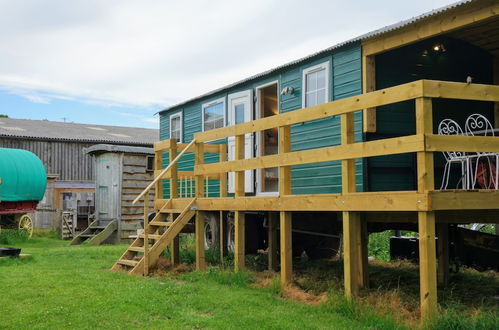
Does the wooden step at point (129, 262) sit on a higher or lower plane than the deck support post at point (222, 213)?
lower

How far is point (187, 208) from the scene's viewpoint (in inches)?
380

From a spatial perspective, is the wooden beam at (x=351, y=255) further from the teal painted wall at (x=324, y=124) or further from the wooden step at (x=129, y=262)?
the wooden step at (x=129, y=262)

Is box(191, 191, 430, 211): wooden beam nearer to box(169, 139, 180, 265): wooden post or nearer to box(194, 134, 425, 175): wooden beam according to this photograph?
box(194, 134, 425, 175): wooden beam

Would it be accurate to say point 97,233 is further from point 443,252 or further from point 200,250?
point 443,252

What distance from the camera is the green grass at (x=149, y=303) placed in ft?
19.2

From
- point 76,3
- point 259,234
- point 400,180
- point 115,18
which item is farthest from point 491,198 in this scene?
point 115,18

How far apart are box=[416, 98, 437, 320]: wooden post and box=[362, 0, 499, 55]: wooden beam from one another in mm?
1961

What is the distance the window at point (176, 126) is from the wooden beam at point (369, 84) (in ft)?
22.1

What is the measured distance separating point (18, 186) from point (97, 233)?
3030mm

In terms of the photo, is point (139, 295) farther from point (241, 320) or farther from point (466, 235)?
point (466, 235)

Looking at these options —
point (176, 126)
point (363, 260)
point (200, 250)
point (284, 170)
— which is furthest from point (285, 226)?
point (176, 126)

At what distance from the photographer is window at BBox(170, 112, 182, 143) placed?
550 inches

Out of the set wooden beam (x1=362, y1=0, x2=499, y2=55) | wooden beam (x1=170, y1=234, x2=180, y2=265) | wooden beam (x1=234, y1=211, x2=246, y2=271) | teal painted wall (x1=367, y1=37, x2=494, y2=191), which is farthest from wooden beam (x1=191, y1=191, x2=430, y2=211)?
wooden beam (x1=362, y1=0, x2=499, y2=55)

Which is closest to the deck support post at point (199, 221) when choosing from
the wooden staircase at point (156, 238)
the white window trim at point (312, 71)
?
the wooden staircase at point (156, 238)
